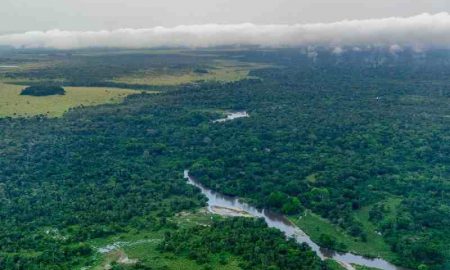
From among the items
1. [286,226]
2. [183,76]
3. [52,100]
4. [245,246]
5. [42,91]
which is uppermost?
[42,91]

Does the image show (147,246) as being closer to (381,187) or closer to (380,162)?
(381,187)

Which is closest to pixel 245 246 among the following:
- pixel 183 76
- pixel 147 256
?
pixel 147 256

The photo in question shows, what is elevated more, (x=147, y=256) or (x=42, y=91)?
(x=42, y=91)

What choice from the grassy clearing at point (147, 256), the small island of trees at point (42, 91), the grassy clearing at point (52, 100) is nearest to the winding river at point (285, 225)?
the grassy clearing at point (147, 256)

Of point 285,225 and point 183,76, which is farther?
point 183,76

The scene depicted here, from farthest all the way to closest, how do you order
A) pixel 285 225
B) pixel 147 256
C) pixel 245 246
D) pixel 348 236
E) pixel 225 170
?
pixel 225 170 < pixel 285 225 < pixel 348 236 < pixel 245 246 < pixel 147 256

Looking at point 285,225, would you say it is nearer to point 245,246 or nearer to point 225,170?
point 245,246

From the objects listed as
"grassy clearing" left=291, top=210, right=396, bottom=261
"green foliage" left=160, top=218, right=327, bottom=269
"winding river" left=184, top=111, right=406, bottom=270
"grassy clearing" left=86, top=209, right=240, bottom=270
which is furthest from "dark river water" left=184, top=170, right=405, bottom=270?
"grassy clearing" left=86, top=209, right=240, bottom=270
